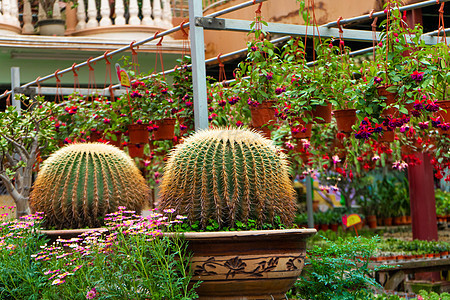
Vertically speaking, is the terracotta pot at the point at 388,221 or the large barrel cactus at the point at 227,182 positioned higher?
the large barrel cactus at the point at 227,182

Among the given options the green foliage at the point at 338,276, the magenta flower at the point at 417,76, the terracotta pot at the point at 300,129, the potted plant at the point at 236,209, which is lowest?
the green foliage at the point at 338,276

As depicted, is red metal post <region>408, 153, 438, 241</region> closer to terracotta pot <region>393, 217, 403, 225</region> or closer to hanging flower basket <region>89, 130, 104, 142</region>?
hanging flower basket <region>89, 130, 104, 142</region>

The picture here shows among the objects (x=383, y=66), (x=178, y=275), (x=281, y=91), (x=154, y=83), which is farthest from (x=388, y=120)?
(x=154, y=83)

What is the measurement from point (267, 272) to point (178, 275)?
47 cm

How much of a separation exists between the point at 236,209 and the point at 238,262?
0.33 metres

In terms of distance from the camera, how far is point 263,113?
526 cm

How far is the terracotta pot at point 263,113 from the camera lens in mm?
5246

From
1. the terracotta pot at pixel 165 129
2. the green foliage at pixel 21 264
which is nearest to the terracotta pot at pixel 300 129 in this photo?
the terracotta pot at pixel 165 129

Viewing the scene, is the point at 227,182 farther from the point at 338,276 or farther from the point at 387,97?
the point at 387,97

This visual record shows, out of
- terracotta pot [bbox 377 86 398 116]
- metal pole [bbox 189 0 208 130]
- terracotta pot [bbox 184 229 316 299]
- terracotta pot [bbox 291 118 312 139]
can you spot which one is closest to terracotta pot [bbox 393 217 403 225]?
terracotta pot [bbox 291 118 312 139]

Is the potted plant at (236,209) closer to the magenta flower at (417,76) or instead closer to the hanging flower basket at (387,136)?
the magenta flower at (417,76)

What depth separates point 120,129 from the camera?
6.25 m

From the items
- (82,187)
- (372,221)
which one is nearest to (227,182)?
(82,187)

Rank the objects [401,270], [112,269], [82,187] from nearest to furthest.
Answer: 1. [112,269]
2. [82,187]
3. [401,270]
